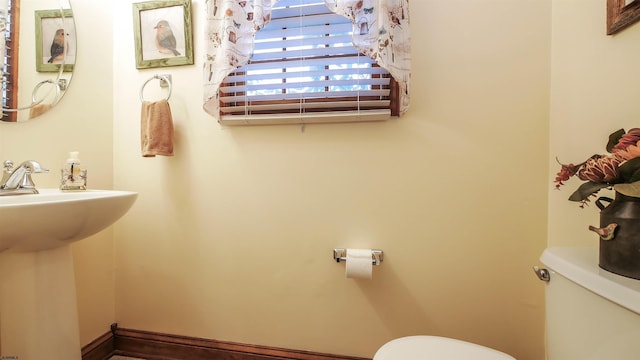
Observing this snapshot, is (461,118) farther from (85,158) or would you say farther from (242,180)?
(85,158)

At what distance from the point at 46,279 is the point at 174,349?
26.7 inches

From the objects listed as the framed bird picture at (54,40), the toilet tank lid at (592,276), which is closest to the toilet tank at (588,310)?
the toilet tank lid at (592,276)

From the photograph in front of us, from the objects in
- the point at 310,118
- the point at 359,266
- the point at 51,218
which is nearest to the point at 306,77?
the point at 310,118

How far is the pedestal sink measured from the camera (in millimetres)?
776

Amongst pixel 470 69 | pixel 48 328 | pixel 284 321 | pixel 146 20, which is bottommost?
pixel 284 321

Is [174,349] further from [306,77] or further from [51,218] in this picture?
[306,77]

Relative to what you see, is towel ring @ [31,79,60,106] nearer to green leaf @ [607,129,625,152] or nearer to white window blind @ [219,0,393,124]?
white window blind @ [219,0,393,124]

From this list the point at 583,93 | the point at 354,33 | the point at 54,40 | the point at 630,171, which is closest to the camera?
the point at 630,171

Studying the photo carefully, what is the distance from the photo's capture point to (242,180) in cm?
123

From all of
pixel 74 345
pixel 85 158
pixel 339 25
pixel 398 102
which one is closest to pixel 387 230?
pixel 398 102

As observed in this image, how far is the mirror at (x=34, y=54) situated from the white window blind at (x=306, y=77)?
26.9 inches

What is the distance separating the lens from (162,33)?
1283mm

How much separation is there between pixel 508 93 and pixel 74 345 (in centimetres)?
191

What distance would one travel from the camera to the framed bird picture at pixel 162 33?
1259mm
